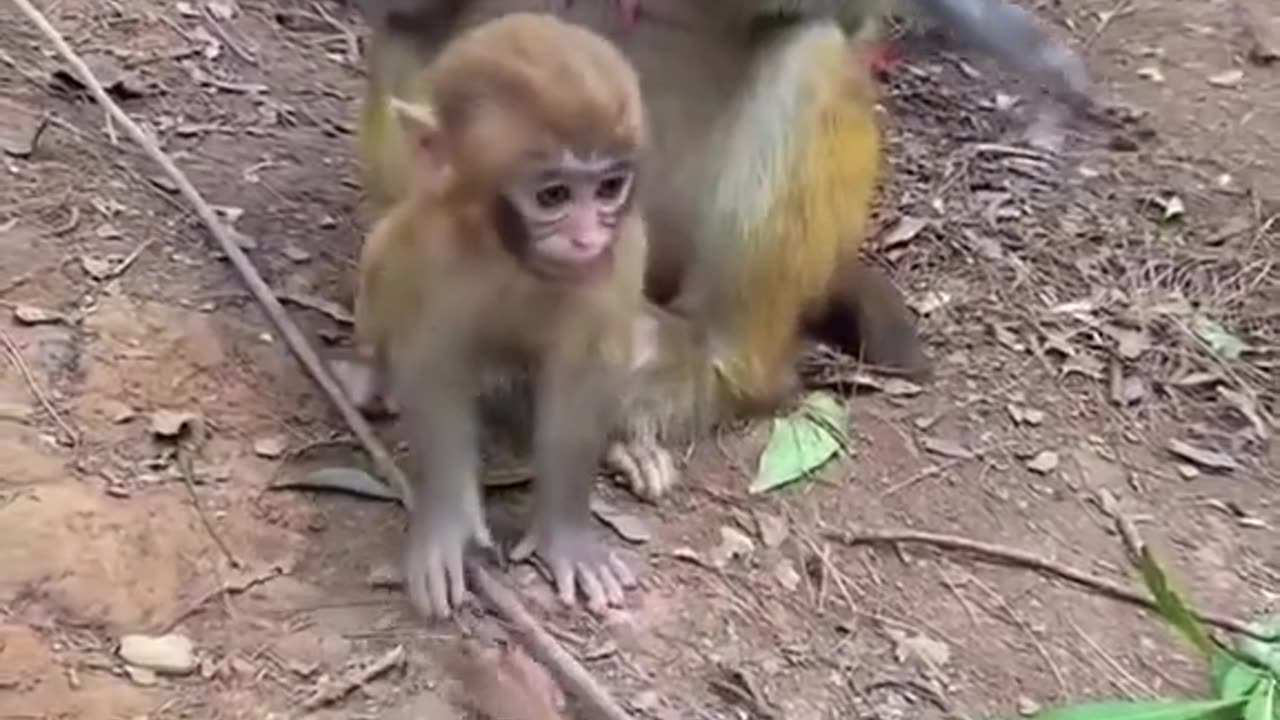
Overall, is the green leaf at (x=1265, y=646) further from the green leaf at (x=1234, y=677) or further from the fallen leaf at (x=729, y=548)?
the fallen leaf at (x=729, y=548)

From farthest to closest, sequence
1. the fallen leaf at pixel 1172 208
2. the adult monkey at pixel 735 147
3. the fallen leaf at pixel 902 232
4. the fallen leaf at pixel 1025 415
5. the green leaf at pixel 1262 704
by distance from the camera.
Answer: the fallen leaf at pixel 1172 208, the fallen leaf at pixel 902 232, the fallen leaf at pixel 1025 415, the adult monkey at pixel 735 147, the green leaf at pixel 1262 704

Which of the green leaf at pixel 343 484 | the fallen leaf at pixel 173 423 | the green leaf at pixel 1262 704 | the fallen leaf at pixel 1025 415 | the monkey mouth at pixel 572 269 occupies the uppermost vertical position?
the monkey mouth at pixel 572 269

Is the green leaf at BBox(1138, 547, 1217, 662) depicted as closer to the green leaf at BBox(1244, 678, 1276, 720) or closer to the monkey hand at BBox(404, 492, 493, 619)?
the green leaf at BBox(1244, 678, 1276, 720)

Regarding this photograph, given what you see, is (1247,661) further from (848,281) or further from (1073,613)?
(848,281)

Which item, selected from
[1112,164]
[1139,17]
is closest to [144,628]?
[1112,164]

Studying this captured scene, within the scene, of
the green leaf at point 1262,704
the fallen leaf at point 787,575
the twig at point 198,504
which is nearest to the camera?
the green leaf at point 1262,704

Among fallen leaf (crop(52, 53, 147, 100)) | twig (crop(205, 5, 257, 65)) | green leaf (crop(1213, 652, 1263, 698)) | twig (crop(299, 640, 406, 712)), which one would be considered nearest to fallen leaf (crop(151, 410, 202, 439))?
twig (crop(299, 640, 406, 712))

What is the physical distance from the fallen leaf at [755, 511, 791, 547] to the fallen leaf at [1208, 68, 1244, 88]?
90.5 inches

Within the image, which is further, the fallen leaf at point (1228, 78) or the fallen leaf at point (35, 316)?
the fallen leaf at point (1228, 78)

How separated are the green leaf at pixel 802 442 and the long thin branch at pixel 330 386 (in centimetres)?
68

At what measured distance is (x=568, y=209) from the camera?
3828mm

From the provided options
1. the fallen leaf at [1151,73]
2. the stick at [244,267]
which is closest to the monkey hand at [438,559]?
the stick at [244,267]

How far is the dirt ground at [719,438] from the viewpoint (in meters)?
4.10

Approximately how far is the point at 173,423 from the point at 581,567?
83 cm
